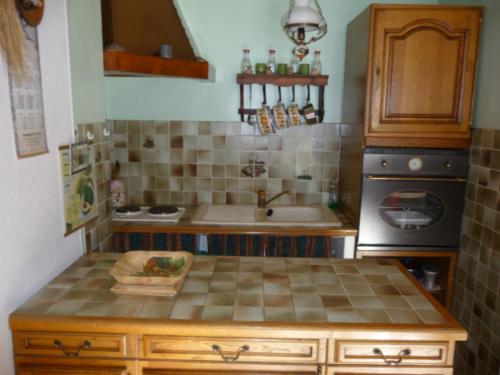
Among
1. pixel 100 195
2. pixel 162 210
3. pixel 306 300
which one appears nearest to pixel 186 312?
pixel 306 300

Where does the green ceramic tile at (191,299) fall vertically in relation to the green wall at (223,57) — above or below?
below

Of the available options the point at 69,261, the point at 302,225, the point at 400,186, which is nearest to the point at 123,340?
the point at 69,261

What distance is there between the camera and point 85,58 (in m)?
1.78

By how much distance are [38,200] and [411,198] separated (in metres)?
1.93

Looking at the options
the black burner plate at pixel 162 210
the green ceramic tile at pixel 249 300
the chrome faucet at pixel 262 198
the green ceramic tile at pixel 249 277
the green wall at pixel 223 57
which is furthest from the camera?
the chrome faucet at pixel 262 198

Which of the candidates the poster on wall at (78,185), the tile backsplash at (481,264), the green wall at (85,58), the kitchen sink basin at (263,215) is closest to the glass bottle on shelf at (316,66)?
the kitchen sink basin at (263,215)

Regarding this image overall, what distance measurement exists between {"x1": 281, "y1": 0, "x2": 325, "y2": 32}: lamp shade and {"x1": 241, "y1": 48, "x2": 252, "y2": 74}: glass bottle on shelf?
3.41ft

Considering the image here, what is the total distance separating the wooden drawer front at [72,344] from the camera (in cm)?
129

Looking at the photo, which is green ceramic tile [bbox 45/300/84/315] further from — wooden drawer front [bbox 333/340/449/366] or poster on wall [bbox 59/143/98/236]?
wooden drawer front [bbox 333/340/449/366]

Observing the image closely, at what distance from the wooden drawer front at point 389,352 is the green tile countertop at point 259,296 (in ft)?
0.22

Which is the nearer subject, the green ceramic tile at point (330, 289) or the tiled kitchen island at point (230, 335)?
the tiled kitchen island at point (230, 335)

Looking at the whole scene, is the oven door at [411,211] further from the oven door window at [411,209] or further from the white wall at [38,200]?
the white wall at [38,200]

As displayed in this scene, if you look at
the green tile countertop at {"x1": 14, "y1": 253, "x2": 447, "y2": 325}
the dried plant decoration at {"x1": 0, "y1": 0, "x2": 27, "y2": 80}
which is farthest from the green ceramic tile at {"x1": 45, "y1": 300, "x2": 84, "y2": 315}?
the dried plant decoration at {"x1": 0, "y1": 0, "x2": 27, "y2": 80}

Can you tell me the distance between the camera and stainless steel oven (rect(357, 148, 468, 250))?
2348 mm
